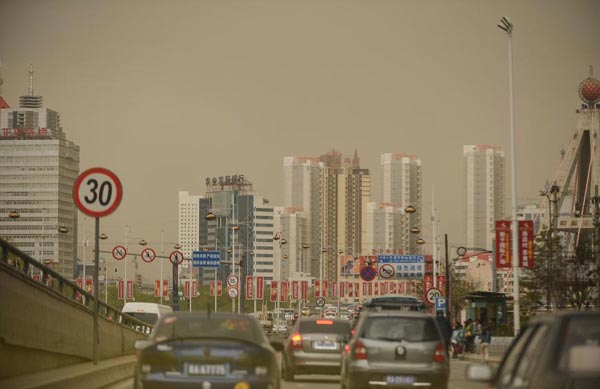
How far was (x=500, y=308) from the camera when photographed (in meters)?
65.2

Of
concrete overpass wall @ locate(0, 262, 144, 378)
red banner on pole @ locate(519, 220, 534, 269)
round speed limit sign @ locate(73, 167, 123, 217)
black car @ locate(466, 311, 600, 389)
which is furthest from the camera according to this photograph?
red banner on pole @ locate(519, 220, 534, 269)

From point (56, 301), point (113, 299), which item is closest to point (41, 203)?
point (113, 299)

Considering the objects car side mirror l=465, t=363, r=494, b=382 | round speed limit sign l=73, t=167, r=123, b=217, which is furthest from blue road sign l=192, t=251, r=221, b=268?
car side mirror l=465, t=363, r=494, b=382

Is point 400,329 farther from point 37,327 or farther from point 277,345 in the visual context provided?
point 37,327

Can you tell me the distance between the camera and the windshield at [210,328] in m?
15.4

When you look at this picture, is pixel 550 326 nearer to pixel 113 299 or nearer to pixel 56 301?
pixel 56 301

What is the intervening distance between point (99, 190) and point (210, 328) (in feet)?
18.2

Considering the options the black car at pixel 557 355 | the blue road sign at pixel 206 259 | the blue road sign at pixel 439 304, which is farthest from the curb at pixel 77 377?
the blue road sign at pixel 206 259

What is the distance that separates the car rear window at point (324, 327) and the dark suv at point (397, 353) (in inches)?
365

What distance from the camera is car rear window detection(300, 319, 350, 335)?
97.4 feet

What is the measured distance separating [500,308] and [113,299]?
87.1 m

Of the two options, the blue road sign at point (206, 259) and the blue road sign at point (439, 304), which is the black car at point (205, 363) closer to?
the blue road sign at point (439, 304)

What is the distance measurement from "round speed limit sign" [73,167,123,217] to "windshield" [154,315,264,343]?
15.7 feet

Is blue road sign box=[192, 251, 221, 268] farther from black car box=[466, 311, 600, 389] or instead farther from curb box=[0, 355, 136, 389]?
black car box=[466, 311, 600, 389]
